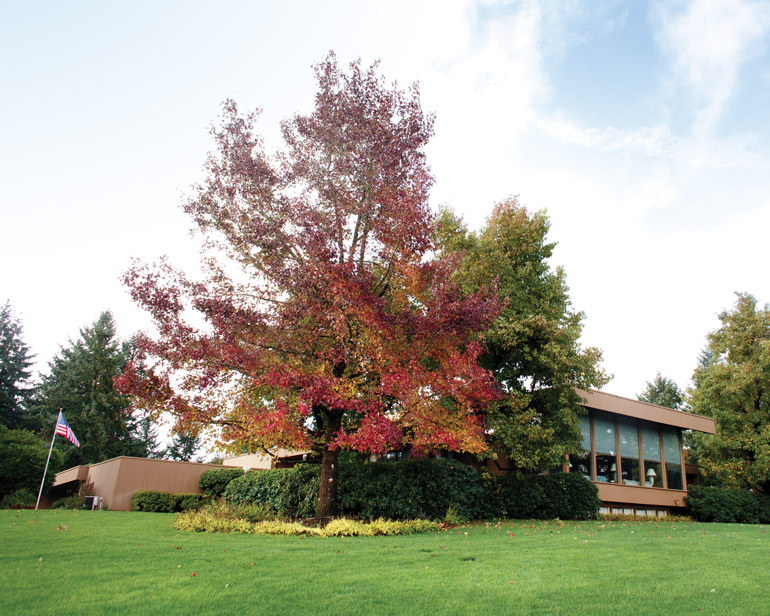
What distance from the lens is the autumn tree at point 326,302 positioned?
36.7 ft

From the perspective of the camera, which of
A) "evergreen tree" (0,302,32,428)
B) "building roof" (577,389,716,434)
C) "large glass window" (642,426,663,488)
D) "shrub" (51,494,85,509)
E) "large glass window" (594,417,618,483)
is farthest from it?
"evergreen tree" (0,302,32,428)

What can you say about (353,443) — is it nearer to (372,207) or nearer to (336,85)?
(372,207)

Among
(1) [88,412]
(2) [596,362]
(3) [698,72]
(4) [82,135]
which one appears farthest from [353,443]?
(1) [88,412]

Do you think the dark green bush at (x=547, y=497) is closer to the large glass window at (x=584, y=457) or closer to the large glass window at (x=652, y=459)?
the large glass window at (x=584, y=457)

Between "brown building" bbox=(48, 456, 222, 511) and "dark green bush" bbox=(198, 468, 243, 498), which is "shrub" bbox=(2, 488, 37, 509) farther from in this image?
"dark green bush" bbox=(198, 468, 243, 498)

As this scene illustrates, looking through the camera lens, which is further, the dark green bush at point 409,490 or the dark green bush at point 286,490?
the dark green bush at point 286,490

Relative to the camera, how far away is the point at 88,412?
111 ft

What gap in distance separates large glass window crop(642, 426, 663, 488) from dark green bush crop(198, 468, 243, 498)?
17.3 m

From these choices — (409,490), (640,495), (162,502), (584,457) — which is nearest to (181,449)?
(162,502)

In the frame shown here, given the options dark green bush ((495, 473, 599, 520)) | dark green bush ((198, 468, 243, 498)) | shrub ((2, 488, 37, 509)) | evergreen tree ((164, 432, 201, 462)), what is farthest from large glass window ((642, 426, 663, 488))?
evergreen tree ((164, 432, 201, 462))

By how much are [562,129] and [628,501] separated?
14665 mm

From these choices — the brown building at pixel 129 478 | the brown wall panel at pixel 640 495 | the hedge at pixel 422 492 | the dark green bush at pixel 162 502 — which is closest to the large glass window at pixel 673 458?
the brown wall panel at pixel 640 495

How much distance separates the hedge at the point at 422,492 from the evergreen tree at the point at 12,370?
96.1 ft

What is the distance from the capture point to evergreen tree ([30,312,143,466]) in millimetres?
33625
